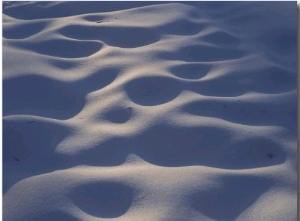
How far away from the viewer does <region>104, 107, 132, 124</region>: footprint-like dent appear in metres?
1.97

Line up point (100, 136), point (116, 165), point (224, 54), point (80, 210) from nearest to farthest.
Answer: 1. point (80, 210)
2. point (116, 165)
3. point (100, 136)
4. point (224, 54)

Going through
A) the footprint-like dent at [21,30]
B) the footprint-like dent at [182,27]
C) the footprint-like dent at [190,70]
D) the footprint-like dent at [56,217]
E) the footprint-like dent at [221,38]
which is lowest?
the footprint-like dent at [56,217]

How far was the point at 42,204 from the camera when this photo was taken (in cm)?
158

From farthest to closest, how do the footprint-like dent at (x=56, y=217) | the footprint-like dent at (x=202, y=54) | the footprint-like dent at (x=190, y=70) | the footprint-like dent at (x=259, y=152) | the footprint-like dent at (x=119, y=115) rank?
the footprint-like dent at (x=202, y=54), the footprint-like dent at (x=190, y=70), the footprint-like dent at (x=119, y=115), the footprint-like dent at (x=259, y=152), the footprint-like dent at (x=56, y=217)

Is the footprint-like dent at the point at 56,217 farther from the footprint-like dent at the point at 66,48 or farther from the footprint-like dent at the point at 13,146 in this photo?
the footprint-like dent at the point at 66,48

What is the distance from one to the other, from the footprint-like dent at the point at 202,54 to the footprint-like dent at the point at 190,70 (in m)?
Answer: 0.07

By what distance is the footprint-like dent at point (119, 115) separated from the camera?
6.47 ft

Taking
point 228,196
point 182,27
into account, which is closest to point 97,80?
point 182,27

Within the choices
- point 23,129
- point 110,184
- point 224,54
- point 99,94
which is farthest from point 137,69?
point 110,184

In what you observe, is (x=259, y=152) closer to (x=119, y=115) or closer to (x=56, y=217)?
(x=119, y=115)

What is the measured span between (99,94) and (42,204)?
0.63m

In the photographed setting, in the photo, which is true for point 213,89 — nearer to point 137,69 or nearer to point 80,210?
point 137,69

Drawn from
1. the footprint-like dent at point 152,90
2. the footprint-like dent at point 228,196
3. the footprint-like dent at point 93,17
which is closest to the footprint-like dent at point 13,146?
the footprint-like dent at point 152,90

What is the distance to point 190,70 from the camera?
2268 mm
